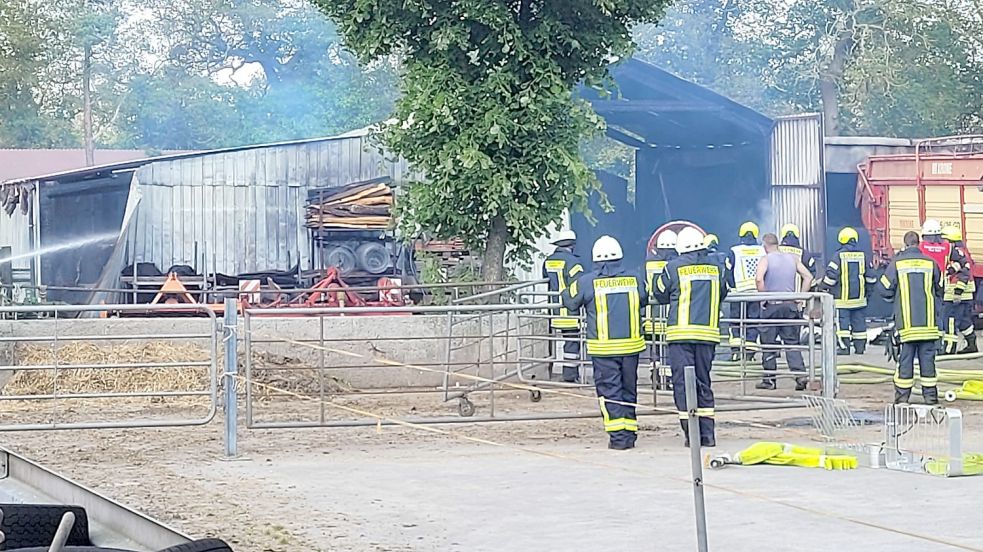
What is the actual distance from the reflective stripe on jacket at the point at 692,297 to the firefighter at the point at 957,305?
25.3 feet

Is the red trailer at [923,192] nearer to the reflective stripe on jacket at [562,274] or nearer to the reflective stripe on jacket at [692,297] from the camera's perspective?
the reflective stripe on jacket at [562,274]

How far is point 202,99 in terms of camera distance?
148 feet

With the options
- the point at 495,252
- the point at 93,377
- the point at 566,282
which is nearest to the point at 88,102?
the point at 495,252

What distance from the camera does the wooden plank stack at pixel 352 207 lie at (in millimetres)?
25672

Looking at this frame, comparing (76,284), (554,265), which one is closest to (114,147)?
(76,284)

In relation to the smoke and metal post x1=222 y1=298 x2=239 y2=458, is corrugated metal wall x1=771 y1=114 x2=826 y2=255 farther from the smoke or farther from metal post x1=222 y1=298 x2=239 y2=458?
metal post x1=222 y1=298 x2=239 y2=458

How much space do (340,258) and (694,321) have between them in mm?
15200

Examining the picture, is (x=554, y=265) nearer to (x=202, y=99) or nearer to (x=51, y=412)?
(x=51, y=412)

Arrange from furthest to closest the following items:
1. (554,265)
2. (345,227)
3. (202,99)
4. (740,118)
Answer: (202,99) < (740,118) < (345,227) < (554,265)

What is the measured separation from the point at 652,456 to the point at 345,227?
15.2m

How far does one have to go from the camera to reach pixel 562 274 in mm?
15391

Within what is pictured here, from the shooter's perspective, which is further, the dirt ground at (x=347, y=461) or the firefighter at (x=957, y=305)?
the firefighter at (x=957, y=305)

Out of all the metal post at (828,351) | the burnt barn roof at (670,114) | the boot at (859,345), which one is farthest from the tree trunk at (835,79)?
the metal post at (828,351)

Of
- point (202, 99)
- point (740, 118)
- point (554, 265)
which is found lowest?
point (554, 265)
